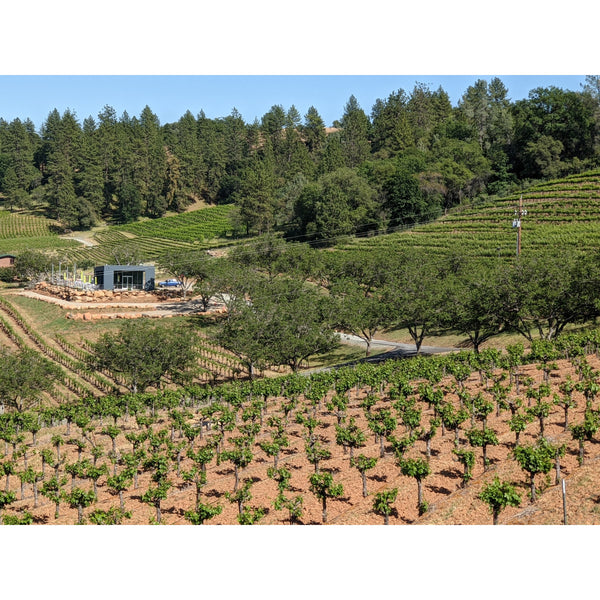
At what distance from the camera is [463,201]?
98688mm

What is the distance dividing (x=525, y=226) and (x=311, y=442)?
5963cm

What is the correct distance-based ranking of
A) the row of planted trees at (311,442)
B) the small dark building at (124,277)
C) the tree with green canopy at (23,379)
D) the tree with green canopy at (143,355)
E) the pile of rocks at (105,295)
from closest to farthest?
the row of planted trees at (311,442) < the tree with green canopy at (23,379) < the tree with green canopy at (143,355) < the pile of rocks at (105,295) < the small dark building at (124,277)

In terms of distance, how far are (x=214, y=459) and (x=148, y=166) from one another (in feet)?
373

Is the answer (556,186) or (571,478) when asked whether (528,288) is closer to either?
(571,478)

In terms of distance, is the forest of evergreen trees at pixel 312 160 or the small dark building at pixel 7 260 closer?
the small dark building at pixel 7 260

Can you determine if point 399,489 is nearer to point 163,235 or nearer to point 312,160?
point 163,235

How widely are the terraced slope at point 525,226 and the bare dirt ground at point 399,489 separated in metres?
44.2

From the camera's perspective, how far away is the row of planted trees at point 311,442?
1889 centimetres

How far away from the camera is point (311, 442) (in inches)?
883

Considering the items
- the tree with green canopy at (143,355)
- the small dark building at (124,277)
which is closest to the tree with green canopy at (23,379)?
the tree with green canopy at (143,355)

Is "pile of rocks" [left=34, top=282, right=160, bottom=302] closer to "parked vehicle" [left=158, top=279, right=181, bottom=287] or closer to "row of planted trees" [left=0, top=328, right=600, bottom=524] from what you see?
"parked vehicle" [left=158, top=279, right=181, bottom=287]

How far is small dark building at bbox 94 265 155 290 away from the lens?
71812mm

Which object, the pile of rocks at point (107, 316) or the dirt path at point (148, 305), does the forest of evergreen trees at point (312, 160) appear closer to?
the dirt path at point (148, 305)

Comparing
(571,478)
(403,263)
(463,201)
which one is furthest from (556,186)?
(571,478)
